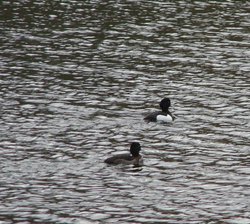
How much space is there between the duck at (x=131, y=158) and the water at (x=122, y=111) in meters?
0.26

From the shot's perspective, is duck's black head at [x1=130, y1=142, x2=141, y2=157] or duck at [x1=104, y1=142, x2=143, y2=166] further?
duck's black head at [x1=130, y1=142, x2=141, y2=157]

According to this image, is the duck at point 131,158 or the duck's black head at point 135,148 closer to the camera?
the duck at point 131,158

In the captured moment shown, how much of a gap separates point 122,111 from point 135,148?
646cm

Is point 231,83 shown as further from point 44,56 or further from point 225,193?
point 225,193

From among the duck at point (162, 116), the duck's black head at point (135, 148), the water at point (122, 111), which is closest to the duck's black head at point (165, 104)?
the duck at point (162, 116)

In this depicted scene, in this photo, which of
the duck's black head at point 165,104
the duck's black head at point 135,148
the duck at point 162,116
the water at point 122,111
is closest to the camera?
the water at point 122,111

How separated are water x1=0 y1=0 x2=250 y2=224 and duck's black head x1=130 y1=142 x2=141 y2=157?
0.52 m

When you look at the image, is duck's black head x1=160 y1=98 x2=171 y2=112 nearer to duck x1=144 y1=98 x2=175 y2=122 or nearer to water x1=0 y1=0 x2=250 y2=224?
duck x1=144 y1=98 x2=175 y2=122

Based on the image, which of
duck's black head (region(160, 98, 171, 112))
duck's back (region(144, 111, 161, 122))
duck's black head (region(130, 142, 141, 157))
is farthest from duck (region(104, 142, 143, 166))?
duck's black head (region(160, 98, 171, 112))

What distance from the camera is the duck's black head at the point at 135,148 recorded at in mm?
28328

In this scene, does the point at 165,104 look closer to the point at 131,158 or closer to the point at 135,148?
the point at 135,148

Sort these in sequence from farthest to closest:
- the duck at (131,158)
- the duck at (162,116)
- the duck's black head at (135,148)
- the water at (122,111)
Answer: the duck at (162,116) < the duck's black head at (135,148) < the duck at (131,158) < the water at (122,111)

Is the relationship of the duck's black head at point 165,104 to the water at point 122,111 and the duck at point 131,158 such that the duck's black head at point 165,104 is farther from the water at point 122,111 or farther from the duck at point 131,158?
the duck at point 131,158

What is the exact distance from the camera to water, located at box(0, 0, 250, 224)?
968 inches
